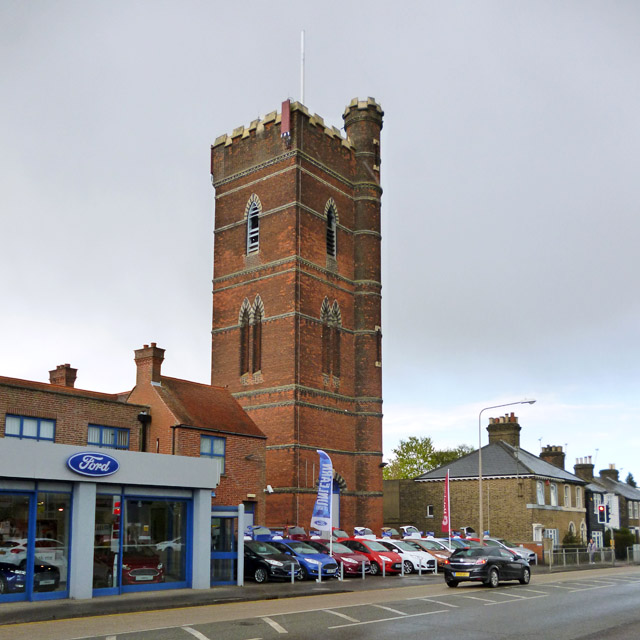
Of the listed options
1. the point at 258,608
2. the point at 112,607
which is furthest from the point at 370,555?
the point at 112,607

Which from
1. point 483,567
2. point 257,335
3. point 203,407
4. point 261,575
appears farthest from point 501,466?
point 261,575

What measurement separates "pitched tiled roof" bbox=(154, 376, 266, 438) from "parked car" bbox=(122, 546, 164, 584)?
31.6ft

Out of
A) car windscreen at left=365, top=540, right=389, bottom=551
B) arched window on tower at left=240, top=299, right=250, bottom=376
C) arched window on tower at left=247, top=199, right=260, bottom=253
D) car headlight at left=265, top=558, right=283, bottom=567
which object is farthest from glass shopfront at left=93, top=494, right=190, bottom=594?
arched window on tower at left=247, top=199, right=260, bottom=253

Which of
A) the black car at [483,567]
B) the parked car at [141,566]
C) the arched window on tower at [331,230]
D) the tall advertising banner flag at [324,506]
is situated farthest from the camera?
the arched window on tower at [331,230]

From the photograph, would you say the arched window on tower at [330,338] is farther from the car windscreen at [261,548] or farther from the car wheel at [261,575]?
the car wheel at [261,575]

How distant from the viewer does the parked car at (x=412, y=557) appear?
33.7 meters

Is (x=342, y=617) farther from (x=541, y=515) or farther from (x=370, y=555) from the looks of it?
(x=541, y=515)

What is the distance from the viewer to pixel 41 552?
2134cm

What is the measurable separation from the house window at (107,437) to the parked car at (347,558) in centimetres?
881

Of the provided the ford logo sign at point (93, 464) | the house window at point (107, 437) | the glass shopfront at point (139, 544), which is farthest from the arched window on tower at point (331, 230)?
the ford logo sign at point (93, 464)

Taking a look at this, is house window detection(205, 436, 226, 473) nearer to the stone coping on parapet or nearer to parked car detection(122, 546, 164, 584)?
parked car detection(122, 546, 164, 584)

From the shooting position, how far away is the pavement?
18641mm

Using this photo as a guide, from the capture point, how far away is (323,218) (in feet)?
161

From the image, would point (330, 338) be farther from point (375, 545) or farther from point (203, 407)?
point (375, 545)
